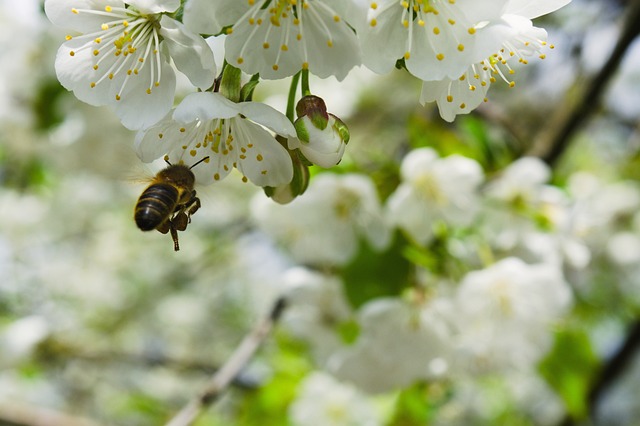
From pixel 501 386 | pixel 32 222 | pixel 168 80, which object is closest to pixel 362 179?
pixel 168 80

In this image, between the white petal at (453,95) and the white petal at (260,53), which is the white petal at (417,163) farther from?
the white petal at (260,53)

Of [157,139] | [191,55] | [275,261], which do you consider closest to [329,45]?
[191,55]

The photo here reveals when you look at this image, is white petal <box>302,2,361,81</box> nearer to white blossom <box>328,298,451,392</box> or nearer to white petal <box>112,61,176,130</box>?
white petal <box>112,61,176,130</box>

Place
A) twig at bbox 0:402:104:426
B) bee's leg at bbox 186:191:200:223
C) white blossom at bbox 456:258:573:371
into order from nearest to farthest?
1. bee's leg at bbox 186:191:200:223
2. white blossom at bbox 456:258:573:371
3. twig at bbox 0:402:104:426

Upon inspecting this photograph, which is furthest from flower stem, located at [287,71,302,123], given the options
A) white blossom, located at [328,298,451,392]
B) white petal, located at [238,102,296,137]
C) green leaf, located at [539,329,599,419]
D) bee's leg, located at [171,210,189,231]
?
green leaf, located at [539,329,599,419]

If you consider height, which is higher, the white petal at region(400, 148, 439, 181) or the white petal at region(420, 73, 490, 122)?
the white petal at region(420, 73, 490, 122)

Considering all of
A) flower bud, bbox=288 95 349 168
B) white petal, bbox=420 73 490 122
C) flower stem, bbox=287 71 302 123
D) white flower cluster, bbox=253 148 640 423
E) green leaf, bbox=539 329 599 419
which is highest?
flower stem, bbox=287 71 302 123

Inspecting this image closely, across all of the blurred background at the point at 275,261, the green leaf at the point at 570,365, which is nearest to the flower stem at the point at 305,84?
the blurred background at the point at 275,261

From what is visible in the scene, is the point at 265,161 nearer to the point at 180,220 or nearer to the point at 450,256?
the point at 180,220
